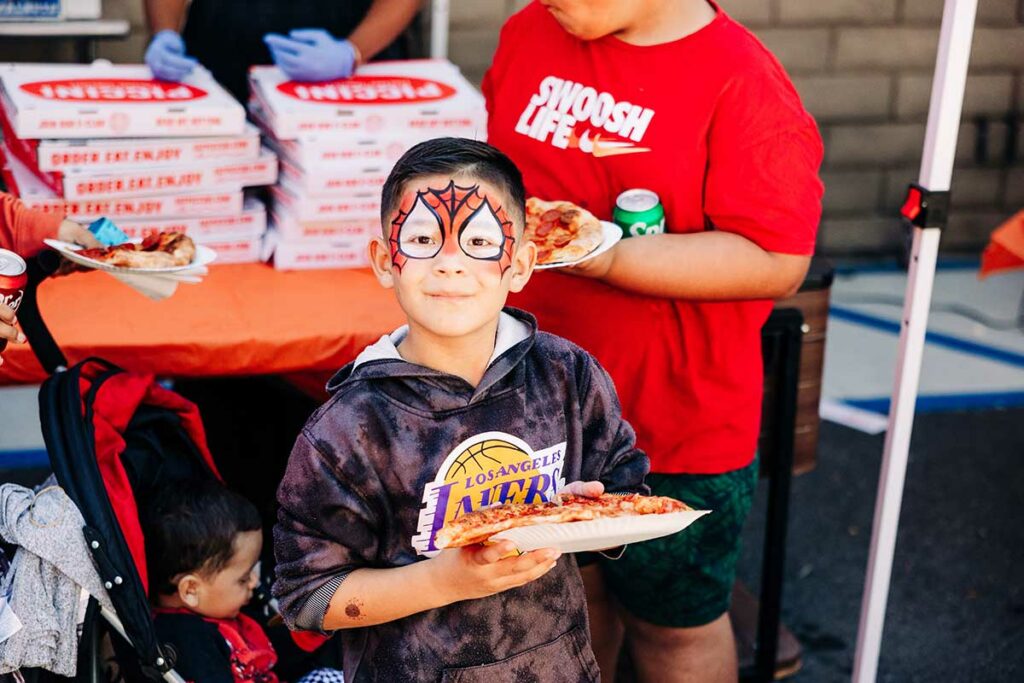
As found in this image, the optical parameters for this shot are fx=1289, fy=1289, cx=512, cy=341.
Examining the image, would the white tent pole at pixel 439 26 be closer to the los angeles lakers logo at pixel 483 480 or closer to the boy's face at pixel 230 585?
the boy's face at pixel 230 585

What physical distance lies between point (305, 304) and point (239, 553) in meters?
0.69

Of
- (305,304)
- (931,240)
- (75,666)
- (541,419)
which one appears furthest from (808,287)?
(75,666)

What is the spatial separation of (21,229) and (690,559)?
149 centimetres

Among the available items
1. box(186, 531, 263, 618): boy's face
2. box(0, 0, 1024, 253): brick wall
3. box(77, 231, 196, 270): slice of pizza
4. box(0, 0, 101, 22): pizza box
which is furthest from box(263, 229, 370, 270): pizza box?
box(0, 0, 1024, 253): brick wall

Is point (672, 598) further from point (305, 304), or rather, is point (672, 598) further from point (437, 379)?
point (305, 304)

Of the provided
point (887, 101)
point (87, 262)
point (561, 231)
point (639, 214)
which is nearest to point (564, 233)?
point (561, 231)

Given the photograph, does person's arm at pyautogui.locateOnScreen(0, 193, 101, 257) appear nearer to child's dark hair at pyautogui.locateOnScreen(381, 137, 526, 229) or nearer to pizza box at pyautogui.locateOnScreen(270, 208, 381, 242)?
pizza box at pyautogui.locateOnScreen(270, 208, 381, 242)

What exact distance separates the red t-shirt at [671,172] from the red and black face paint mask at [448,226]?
1.66ft

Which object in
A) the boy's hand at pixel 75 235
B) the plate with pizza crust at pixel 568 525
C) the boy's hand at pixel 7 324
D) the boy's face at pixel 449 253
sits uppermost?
the boy's face at pixel 449 253

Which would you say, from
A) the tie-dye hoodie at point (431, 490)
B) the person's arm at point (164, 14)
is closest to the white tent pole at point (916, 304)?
the tie-dye hoodie at point (431, 490)

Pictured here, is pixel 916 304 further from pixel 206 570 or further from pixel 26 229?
pixel 26 229

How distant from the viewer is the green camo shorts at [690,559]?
2.58 m

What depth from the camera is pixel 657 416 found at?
2.55 m

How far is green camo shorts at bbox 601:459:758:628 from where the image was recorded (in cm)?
258
